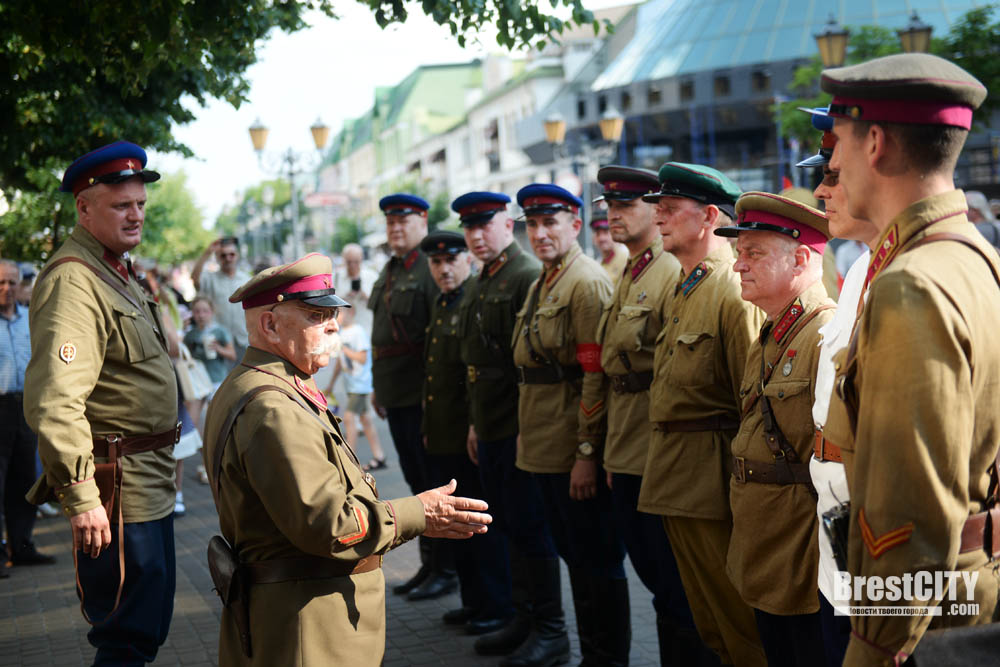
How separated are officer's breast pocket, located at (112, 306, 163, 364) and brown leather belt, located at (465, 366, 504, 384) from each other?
2.20 m

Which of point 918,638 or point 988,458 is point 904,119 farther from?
point 918,638

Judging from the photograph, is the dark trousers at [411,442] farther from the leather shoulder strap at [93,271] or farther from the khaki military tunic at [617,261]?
the khaki military tunic at [617,261]

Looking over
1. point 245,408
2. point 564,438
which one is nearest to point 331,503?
point 245,408

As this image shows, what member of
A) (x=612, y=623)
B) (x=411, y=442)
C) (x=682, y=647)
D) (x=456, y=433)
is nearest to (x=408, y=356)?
(x=411, y=442)

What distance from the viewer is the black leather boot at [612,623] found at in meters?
5.35

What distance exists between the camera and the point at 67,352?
13.9 feet

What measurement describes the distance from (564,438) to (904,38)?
13.3 m

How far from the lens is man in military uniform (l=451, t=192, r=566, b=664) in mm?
5977

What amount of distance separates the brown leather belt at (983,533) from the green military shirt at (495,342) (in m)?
3.94

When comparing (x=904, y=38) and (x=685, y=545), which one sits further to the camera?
(x=904, y=38)

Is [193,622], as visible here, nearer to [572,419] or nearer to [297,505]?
[572,419]

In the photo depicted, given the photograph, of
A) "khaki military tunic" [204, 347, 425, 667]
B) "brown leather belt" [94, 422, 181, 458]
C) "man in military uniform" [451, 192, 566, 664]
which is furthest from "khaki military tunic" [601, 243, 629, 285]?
"khaki military tunic" [204, 347, 425, 667]

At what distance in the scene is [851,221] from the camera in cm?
310

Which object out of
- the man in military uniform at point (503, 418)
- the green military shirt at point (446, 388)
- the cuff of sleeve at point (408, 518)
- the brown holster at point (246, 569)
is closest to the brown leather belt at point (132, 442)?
the brown holster at point (246, 569)
